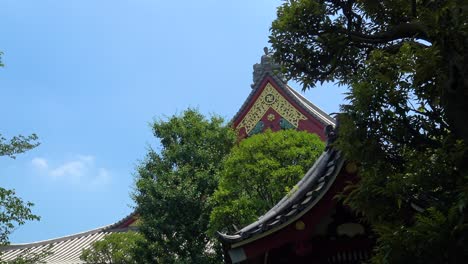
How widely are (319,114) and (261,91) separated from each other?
2.52 meters

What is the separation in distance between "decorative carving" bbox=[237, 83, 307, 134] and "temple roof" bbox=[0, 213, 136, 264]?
6.69 metres

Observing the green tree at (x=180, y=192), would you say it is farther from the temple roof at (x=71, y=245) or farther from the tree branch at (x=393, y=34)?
the tree branch at (x=393, y=34)

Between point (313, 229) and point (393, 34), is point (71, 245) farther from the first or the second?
point (393, 34)

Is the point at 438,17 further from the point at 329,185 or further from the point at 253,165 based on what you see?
the point at 253,165

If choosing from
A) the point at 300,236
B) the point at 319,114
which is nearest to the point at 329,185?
the point at 300,236

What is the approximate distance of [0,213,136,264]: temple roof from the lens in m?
24.6

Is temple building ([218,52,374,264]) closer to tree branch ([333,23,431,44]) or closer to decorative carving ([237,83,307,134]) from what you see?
tree branch ([333,23,431,44])

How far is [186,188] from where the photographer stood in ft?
51.5

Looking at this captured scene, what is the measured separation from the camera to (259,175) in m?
13.7

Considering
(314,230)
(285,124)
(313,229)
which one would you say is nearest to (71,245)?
(285,124)

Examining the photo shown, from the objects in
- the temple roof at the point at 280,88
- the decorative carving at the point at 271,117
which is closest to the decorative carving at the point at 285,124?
the decorative carving at the point at 271,117

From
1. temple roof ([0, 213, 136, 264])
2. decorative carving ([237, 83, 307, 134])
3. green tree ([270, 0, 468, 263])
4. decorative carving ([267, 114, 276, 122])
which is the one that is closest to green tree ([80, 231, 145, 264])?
temple roof ([0, 213, 136, 264])

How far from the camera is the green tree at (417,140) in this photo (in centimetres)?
337

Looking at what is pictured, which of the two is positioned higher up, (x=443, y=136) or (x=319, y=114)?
(x=319, y=114)
